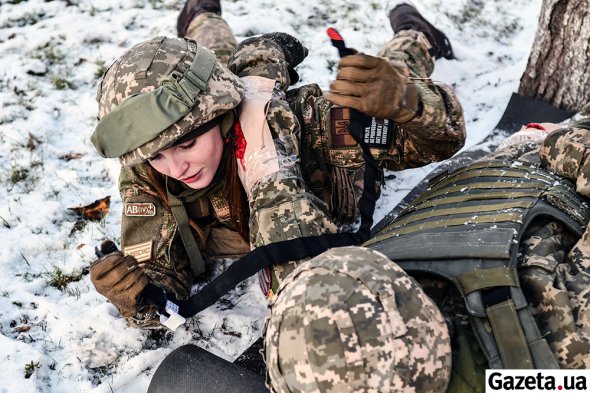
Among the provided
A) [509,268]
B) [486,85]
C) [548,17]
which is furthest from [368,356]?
[486,85]

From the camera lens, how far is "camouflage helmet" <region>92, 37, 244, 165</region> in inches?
93.0

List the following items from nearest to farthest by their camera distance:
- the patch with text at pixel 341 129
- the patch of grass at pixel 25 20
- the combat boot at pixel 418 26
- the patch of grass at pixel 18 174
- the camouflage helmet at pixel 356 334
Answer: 1. the camouflage helmet at pixel 356 334
2. the patch with text at pixel 341 129
3. the patch of grass at pixel 18 174
4. the combat boot at pixel 418 26
5. the patch of grass at pixel 25 20

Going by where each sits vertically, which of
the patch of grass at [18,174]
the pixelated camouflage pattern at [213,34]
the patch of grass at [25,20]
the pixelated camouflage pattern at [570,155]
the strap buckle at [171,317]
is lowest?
the patch of grass at [18,174]

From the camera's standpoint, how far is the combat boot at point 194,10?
13.4 ft

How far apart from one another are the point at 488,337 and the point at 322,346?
1.73 ft

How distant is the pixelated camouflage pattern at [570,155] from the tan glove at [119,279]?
1707mm

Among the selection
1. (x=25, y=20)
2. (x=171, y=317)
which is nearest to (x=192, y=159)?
(x=171, y=317)

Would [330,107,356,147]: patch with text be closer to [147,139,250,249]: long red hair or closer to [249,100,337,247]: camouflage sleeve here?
[249,100,337,247]: camouflage sleeve

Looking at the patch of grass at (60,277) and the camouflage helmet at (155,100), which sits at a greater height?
the camouflage helmet at (155,100)

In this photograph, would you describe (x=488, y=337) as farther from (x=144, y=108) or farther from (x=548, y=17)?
(x=548, y=17)

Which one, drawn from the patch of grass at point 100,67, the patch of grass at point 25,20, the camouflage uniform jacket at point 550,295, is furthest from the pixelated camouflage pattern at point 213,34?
the camouflage uniform jacket at point 550,295

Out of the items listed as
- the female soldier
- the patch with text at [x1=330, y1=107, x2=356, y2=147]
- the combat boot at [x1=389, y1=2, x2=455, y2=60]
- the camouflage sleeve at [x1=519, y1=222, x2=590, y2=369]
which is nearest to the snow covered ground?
the combat boot at [x1=389, y1=2, x2=455, y2=60]

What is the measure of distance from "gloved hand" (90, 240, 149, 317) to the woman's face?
0.42 metres

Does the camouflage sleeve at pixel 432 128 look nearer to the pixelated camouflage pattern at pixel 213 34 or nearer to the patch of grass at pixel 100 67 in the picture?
the pixelated camouflage pattern at pixel 213 34
